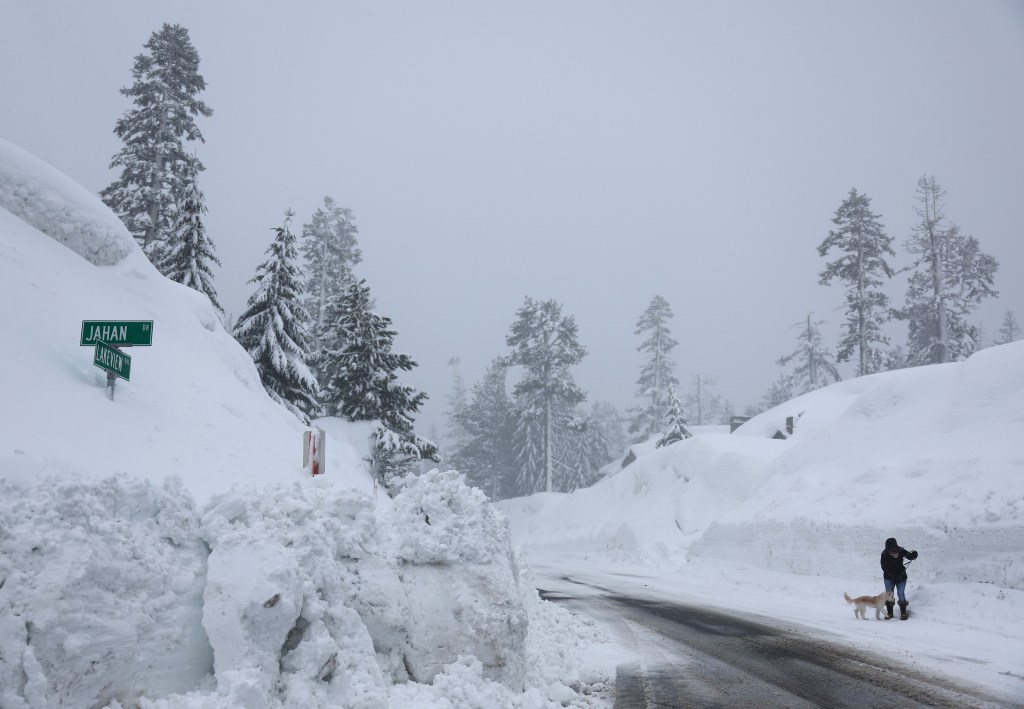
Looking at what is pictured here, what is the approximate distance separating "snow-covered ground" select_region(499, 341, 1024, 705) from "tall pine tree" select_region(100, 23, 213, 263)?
80.6 feet

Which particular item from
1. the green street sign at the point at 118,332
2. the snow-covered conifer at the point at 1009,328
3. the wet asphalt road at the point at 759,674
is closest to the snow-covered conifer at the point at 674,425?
the wet asphalt road at the point at 759,674

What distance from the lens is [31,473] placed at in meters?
3.88

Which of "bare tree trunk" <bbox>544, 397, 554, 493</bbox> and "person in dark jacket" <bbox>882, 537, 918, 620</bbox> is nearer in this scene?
"person in dark jacket" <bbox>882, 537, 918, 620</bbox>

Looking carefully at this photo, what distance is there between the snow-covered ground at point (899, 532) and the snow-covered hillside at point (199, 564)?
5238 millimetres

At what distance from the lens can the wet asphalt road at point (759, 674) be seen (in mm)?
5754

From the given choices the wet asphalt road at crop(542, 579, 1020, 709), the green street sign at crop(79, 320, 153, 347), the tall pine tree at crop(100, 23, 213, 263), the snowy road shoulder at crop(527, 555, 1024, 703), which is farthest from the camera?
the tall pine tree at crop(100, 23, 213, 263)

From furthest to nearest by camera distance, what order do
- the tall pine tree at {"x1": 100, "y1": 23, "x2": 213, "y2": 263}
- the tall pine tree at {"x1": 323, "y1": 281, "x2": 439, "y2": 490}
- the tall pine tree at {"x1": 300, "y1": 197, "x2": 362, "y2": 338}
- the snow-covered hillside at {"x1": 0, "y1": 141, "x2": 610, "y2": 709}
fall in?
the tall pine tree at {"x1": 300, "y1": 197, "x2": 362, "y2": 338}, the tall pine tree at {"x1": 100, "y1": 23, "x2": 213, "y2": 263}, the tall pine tree at {"x1": 323, "y1": 281, "x2": 439, "y2": 490}, the snow-covered hillside at {"x1": 0, "y1": 141, "x2": 610, "y2": 709}

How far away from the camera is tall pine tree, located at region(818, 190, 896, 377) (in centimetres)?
4184

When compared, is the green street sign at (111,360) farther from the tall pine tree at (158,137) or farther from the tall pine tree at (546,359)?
the tall pine tree at (546,359)

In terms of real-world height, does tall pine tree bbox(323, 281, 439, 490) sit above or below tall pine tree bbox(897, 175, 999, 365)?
below

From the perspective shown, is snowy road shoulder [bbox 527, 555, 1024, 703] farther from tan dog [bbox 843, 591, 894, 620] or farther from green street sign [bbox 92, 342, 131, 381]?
green street sign [bbox 92, 342, 131, 381]

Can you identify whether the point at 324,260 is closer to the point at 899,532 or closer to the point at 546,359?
the point at 546,359

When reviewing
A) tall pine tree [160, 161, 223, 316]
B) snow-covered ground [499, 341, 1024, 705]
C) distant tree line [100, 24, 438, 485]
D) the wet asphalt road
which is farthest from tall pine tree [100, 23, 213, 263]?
the wet asphalt road

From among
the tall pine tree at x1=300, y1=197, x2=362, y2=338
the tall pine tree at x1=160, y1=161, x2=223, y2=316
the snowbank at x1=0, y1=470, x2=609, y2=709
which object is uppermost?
the tall pine tree at x1=300, y1=197, x2=362, y2=338
